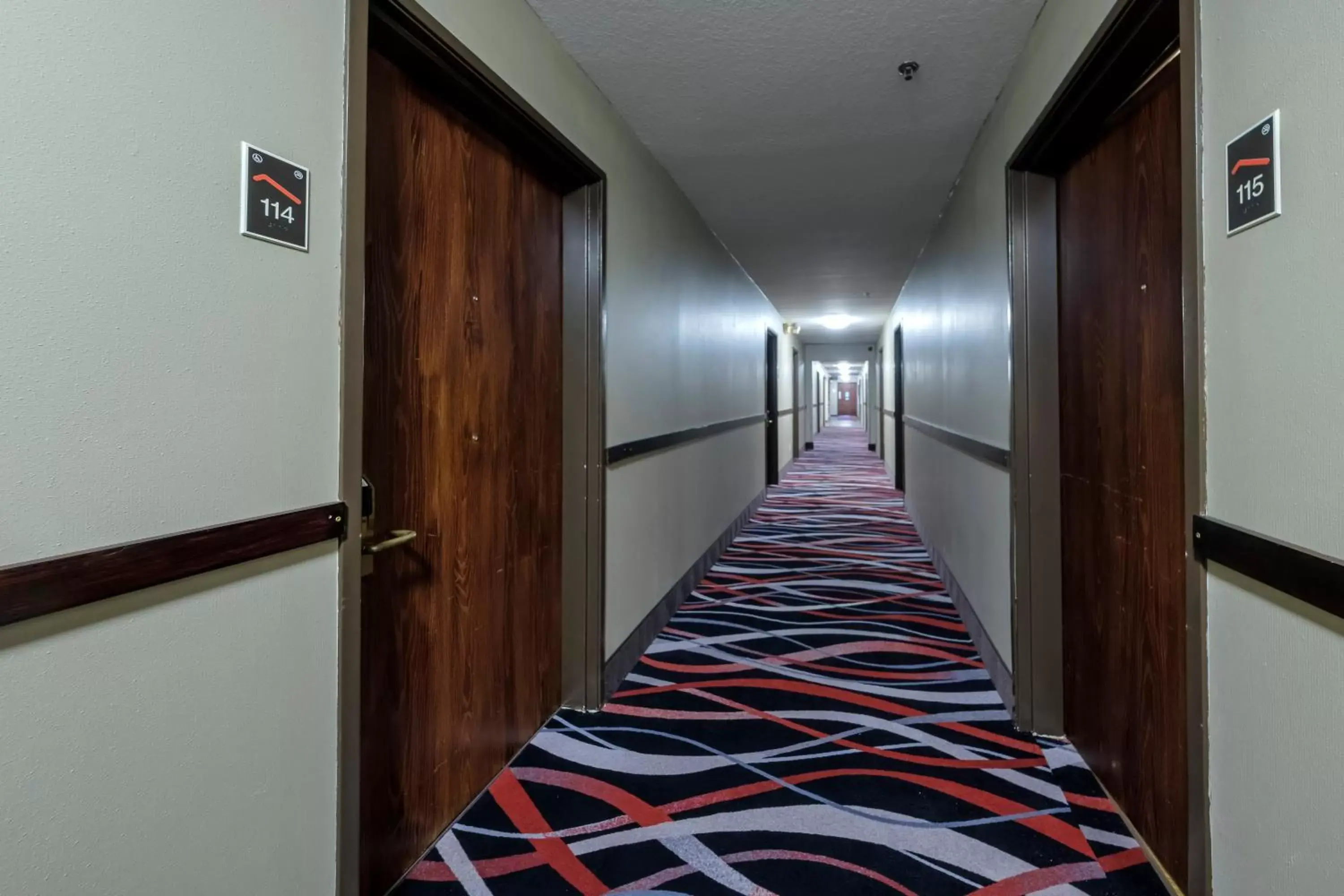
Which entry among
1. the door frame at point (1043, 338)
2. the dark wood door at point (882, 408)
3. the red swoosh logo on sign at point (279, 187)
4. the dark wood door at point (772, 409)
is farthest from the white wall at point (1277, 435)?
Result: the dark wood door at point (882, 408)

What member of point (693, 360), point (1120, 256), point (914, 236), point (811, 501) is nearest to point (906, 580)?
→ point (693, 360)

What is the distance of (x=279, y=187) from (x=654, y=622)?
2046 millimetres

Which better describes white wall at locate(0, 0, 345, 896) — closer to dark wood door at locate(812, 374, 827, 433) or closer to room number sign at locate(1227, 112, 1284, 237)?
room number sign at locate(1227, 112, 1284, 237)

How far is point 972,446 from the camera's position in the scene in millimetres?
2520

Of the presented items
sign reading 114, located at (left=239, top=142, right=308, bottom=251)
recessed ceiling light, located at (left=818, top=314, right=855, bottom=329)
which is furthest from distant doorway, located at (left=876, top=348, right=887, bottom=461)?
sign reading 114, located at (left=239, top=142, right=308, bottom=251)

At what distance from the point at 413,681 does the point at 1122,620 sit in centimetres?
153

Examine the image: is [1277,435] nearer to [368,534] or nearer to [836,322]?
[368,534]

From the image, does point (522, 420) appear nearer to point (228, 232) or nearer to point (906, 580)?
point (228, 232)

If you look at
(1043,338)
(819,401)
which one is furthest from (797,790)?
(819,401)

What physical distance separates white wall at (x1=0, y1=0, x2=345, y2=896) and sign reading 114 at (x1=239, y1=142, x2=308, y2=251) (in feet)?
0.05

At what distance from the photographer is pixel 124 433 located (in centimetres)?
72

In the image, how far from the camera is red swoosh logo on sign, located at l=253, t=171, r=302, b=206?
86cm

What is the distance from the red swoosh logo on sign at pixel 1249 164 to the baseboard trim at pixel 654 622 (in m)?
1.84

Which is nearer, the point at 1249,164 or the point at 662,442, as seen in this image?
the point at 1249,164
